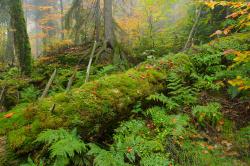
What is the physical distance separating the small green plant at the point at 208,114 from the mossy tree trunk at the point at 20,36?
785 cm

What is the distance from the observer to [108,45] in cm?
1040

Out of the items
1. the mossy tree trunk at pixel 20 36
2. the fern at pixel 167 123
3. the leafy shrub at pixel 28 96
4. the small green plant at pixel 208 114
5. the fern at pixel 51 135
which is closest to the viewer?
the fern at pixel 51 135

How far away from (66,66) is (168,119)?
260 inches

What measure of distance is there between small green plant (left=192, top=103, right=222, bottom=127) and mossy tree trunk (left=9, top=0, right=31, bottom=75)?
7849mm

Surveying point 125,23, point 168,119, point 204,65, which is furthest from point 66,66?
point 125,23

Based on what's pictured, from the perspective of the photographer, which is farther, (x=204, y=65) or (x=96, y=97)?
(x=204, y=65)

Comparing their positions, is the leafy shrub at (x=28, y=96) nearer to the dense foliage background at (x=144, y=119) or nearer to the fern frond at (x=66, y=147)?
the dense foliage background at (x=144, y=119)

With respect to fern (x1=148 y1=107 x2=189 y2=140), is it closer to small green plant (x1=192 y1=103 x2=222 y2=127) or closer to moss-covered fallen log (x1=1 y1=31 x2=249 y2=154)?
small green plant (x1=192 y1=103 x2=222 y2=127)

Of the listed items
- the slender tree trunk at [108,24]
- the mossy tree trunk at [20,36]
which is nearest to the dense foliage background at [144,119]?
the mossy tree trunk at [20,36]

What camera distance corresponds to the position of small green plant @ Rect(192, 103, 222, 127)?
4.97 metres

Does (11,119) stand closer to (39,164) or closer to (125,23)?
(39,164)

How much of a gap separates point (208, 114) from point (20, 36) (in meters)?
8.72

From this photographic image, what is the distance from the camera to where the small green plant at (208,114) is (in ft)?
16.3

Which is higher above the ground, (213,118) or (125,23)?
(125,23)
